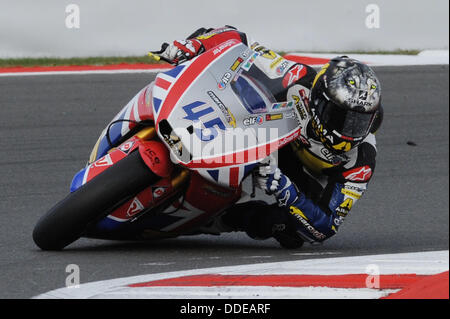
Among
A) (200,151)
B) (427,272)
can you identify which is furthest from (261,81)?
(427,272)

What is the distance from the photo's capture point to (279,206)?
4.86 meters

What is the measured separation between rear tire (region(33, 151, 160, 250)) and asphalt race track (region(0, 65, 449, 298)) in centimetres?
23

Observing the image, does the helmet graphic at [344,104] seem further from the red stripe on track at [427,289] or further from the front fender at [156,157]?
the red stripe on track at [427,289]

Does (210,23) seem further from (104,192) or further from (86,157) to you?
(104,192)

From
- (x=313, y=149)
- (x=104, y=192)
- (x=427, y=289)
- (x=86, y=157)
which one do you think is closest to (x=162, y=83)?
(x=104, y=192)

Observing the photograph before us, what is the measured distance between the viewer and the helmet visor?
438 centimetres

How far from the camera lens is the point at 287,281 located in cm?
407

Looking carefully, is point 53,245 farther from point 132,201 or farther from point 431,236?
point 431,236

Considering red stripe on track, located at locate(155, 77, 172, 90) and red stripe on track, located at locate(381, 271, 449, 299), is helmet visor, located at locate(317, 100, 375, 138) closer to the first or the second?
red stripe on track, located at locate(155, 77, 172, 90)

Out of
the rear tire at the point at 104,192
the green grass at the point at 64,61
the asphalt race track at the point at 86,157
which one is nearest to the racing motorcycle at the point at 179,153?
the rear tire at the point at 104,192

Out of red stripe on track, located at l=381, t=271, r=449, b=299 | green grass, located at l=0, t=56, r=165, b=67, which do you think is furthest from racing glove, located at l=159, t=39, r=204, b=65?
green grass, located at l=0, t=56, r=165, b=67

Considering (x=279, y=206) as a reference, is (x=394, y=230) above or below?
below
